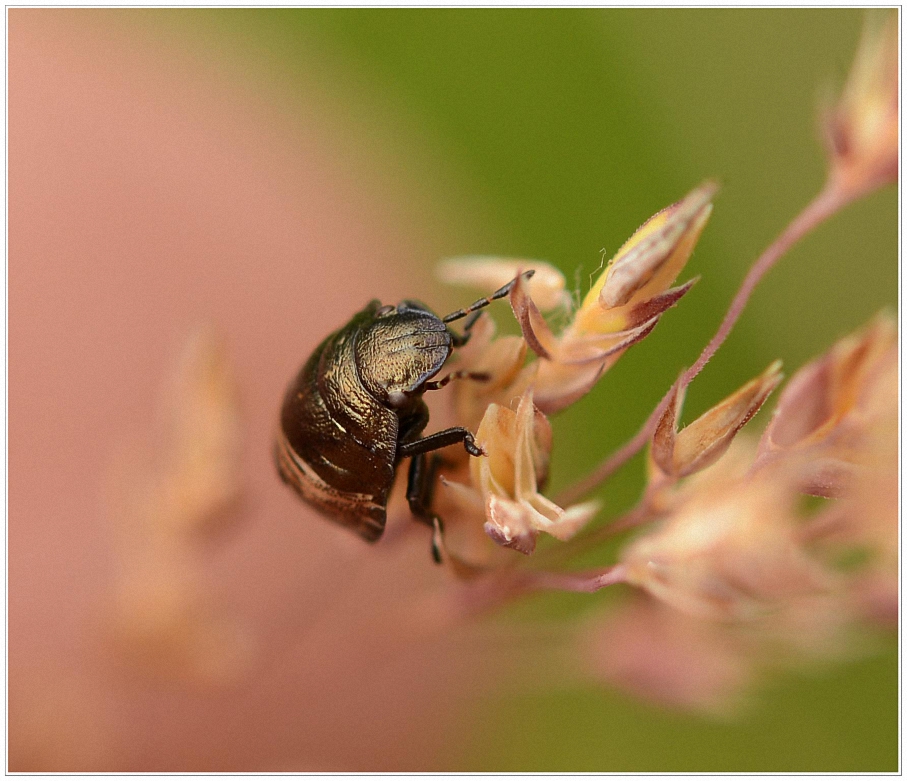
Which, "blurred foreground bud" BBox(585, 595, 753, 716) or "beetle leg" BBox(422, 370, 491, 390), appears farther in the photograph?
"blurred foreground bud" BBox(585, 595, 753, 716)

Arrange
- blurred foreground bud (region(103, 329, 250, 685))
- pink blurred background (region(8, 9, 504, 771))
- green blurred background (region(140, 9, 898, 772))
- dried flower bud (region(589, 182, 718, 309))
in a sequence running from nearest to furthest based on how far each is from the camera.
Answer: dried flower bud (region(589, 182, 718, 309)) < blurred foreground bud (region(103, 329, 250, 685)) < pink blurred background (region(8, 9, 504, 771)) < green blurred background (region(140, 9, 898, 772))

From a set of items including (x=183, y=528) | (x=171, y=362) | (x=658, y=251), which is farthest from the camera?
(x=171, y=362)

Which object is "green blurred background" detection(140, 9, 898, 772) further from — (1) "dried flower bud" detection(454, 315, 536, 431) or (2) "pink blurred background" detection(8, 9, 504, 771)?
(1) "dried flower bud" detection(454, 315, 536, 431)

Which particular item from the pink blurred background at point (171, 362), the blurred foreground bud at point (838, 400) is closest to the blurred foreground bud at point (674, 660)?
the pink blurred background at point (171, 362)

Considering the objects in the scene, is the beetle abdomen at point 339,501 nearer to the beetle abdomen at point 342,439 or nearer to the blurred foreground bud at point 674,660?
the beetle abdomen at point 342,439

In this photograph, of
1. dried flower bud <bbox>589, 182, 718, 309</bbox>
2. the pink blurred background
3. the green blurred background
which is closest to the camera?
dried flower bud <bbox>589, 182, 718, 309</bbox>

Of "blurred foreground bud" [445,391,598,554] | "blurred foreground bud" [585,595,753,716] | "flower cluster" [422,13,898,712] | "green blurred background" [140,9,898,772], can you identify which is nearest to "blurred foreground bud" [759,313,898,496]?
"flower cluster" [422,13,898,712]

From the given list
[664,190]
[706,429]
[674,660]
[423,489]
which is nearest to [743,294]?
[706,429]

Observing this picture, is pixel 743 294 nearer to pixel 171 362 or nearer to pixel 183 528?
pixel 183 528
